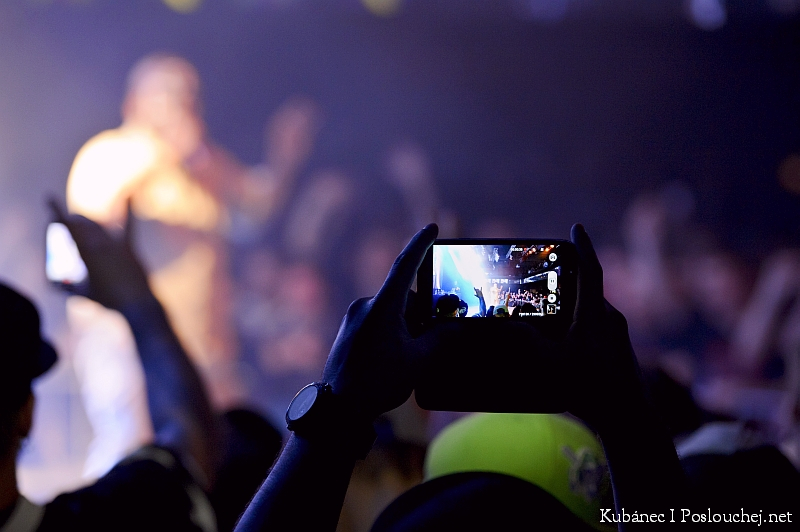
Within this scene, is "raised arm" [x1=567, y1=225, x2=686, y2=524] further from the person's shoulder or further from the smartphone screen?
the person's shoulder

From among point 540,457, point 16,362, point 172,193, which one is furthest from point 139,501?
point 172,193

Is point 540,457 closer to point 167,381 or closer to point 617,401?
point 617,401

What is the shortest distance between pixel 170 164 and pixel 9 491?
2869 millimetres

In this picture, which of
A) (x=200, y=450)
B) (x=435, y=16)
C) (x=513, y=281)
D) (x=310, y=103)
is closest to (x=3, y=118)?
Answer: (x=310, y=103)

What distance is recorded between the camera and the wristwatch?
1.52 feet

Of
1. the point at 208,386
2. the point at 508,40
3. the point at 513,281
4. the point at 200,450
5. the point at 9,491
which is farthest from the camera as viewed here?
the point at 508,40

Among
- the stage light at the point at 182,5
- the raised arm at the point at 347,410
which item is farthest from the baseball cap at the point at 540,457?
the stage light at the point at 182,5

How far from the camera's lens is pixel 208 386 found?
11.2 feet

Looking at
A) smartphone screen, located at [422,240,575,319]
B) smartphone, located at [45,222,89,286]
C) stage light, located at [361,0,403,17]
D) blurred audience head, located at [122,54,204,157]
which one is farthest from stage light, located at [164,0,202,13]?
smartphone screen, located at [422,240,575,319]

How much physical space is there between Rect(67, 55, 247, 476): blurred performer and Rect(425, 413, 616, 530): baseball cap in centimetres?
276

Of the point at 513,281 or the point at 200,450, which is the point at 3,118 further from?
the point at 513,281

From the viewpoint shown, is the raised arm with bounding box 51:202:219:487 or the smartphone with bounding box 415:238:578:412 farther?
the raised arm with bounding box 51:202:219:487

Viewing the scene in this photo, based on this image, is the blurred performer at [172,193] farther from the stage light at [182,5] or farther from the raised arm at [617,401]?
the raised arm at [617,401]

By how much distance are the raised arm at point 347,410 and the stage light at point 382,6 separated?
337cm
